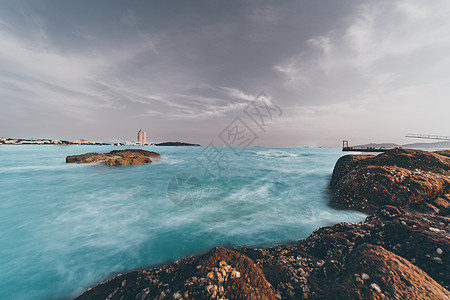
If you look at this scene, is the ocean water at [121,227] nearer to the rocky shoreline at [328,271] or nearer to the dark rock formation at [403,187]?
the dark rock formation at [403,187]

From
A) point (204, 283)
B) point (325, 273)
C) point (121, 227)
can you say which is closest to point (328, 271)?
point (325, 273)

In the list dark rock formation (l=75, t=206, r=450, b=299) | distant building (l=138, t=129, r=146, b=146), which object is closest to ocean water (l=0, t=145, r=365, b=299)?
dark rock formation (l=75, t=206, r=450, b=299)

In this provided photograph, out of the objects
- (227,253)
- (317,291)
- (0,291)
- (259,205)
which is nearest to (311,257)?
(317,291)

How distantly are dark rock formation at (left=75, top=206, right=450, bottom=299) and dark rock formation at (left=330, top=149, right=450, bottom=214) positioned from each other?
327cm

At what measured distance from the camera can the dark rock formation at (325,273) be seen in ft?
8.50

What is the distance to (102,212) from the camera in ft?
25.7

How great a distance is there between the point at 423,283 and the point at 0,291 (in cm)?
870

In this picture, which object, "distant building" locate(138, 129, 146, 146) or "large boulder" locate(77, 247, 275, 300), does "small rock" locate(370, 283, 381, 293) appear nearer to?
"large boulder" locate(77, 247, 275, 300)

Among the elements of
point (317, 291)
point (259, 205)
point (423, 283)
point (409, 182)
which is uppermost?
point (409, 182)

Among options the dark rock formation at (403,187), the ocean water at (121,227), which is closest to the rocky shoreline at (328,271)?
the ocean water at (121,227)

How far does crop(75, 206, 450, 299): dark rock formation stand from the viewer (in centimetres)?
259

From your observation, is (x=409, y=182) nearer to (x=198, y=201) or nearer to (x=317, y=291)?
(x=317, y=291)

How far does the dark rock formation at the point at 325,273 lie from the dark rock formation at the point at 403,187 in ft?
10.7

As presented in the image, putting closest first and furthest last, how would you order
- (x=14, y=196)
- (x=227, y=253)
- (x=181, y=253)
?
1. (x=227, y=253)
2. (x=181, y=253)
3. (x=14, y=196)
